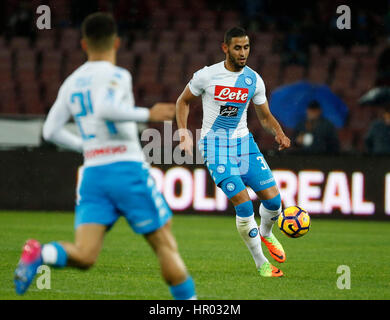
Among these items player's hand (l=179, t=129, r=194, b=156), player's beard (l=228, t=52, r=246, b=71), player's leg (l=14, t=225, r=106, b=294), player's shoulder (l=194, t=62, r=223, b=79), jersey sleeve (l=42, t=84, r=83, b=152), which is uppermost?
player's beard (l=228, t=52, r=246, b=71)

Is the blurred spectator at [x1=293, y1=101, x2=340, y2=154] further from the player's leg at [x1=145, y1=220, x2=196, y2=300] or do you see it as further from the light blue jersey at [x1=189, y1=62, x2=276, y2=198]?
the player's leg at [x1=145, y1=220, x2=196, y2=300]

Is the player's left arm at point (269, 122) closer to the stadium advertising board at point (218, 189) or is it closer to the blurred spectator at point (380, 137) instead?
the stadium advertising board at point (218, 189)

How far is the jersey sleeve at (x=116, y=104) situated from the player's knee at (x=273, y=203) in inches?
132

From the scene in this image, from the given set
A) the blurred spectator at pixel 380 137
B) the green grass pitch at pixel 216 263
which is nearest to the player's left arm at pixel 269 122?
the green grass pitch at pixel 216 263

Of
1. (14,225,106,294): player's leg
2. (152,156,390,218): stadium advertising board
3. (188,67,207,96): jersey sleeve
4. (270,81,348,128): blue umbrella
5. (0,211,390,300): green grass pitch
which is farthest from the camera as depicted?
(270,81,348,128): blue umbrella

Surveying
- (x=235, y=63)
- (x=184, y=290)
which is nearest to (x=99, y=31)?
(x=184, y=290)

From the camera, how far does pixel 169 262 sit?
552 centimetres

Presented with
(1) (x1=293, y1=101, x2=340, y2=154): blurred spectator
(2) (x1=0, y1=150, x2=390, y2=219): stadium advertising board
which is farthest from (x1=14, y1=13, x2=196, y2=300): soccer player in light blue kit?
(1) (x1=293, y1=101, x2=340, y2=154): blurred spectator

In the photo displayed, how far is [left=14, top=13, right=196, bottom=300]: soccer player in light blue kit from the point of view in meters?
5.50

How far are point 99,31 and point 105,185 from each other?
3.21ft

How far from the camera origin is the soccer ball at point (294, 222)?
8.65 m

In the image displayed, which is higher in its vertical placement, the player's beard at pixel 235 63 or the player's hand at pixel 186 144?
the player's beard at pixel 235 63

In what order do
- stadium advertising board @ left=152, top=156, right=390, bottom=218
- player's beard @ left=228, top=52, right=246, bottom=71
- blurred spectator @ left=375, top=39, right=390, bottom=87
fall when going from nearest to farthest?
1. player's beard @ left=228, top=52, right=246, bottom=71
2. stadium advertising board @ left=152, top=156, right=390, bottom=218
3. blurred spectator @ left=375, top=39, right=390, bottom=87

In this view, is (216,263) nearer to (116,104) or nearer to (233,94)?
(233,94)
